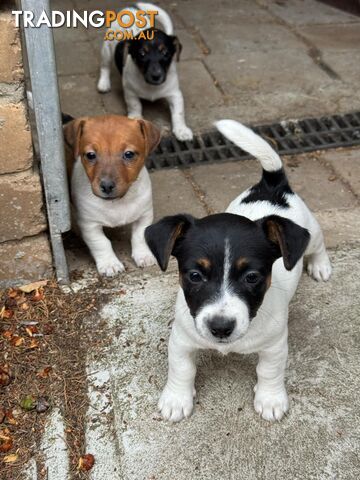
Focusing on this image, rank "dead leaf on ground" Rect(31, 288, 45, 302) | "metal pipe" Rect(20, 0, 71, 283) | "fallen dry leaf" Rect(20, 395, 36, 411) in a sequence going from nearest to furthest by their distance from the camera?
"metal pipe" Rect(20, 0, 71, 283) < "fallen dry leaf" Rect(20, 395, 36, 411) < "dead leaf on ground" Rect(31, 288, 45, 302)

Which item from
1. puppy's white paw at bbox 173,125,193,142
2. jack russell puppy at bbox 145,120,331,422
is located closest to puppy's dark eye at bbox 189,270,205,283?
jack russell puppy at bbox 145,120,331,422

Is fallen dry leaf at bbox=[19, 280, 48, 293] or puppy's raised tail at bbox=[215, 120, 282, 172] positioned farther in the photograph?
fallen dry leaf at bbox=[19, 280, 48, 293]

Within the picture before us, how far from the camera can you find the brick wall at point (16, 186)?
2832 millimetres

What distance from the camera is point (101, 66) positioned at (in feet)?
18.7

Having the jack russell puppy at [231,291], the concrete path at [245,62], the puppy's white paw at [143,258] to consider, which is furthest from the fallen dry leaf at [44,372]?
the concrete path at [245,62]

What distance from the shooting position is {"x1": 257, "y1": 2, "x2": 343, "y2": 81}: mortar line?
580cm

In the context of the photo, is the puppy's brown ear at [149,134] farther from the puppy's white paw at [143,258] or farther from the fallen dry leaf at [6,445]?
the fallen dry leaf at [6,445]

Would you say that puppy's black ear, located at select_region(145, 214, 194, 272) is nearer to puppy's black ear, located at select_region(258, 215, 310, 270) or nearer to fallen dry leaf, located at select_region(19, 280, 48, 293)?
puppy's black ear, located at select_region(258, 215, 310, 270)

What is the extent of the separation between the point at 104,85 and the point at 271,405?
3768 millimetres

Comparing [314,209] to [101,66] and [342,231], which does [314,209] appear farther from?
[101,66]

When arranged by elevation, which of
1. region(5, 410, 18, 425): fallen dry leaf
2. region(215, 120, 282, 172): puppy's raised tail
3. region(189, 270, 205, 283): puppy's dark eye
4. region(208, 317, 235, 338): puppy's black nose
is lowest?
region(5, 410, 18, 425): fallen dry leaf

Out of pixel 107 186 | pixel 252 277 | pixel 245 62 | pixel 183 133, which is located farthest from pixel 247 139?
pixel 245 62

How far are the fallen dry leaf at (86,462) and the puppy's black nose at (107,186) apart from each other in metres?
1.44

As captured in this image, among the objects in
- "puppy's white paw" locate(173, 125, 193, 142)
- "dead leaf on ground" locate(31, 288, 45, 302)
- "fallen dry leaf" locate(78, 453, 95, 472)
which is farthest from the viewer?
"puppy's white paw" locate(173, 125, 193, 142)
